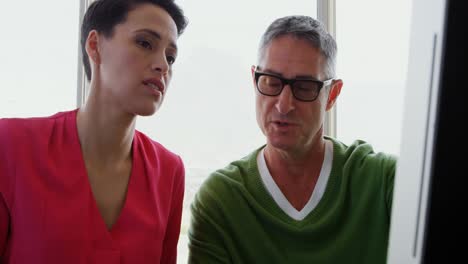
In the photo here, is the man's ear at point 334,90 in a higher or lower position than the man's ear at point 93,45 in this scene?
lower

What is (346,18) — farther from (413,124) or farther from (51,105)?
(413,124)

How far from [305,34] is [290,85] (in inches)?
6.8

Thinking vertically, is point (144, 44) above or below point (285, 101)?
above

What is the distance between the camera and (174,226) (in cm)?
131

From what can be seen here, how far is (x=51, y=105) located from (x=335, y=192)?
4.53 feet

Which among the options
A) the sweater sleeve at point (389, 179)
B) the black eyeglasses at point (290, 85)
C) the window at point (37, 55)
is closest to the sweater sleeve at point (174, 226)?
the black eyeglasses at point (290, 85)

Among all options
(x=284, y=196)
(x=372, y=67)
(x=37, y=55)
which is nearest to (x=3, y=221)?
(x=284, y=196)

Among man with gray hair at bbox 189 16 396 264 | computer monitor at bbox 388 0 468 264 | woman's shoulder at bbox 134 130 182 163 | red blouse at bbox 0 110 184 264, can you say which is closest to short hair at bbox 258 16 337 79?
man with gray hair at bbox 189 16 396 264

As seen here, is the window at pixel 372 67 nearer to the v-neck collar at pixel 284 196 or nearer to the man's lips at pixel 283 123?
the v-neck collar at pixel 284 196

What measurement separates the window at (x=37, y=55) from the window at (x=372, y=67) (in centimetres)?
126

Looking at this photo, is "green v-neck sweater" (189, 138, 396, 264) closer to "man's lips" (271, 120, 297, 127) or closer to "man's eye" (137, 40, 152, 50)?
"man's lips" (271, 120, 297, 127)

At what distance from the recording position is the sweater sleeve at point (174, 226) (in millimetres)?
1294

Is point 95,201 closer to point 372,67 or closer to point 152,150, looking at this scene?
point 152,150

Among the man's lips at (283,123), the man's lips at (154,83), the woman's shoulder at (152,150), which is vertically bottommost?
the woman's shoulder at (152,150)
